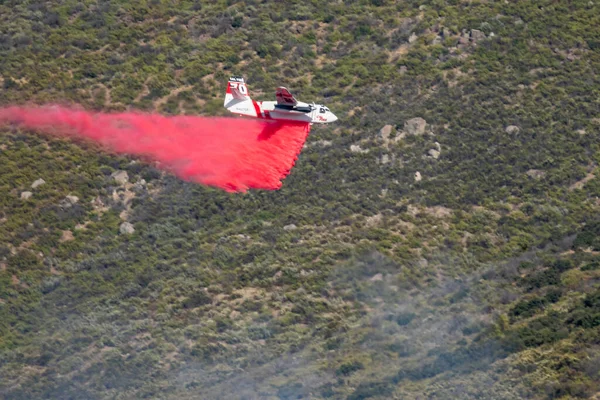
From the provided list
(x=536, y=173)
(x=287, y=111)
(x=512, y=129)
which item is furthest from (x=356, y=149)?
(x=536, y=173)

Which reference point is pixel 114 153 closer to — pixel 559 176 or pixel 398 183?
pixel 398 183

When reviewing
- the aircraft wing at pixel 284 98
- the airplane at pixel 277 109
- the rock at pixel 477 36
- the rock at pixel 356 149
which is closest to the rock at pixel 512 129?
the rock at pixel 477 36

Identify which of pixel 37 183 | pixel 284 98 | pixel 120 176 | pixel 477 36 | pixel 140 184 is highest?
pixel 284 98

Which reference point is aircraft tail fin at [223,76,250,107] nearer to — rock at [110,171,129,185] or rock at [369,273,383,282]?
rock at [110,171,129,185]

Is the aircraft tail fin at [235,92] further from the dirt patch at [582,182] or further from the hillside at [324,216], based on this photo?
the dirt patch at [582,182]

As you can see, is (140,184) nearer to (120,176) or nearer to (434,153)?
(120,176)

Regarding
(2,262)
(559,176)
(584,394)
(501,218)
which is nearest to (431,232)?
(501,218)
